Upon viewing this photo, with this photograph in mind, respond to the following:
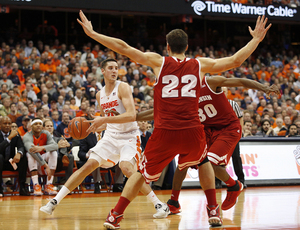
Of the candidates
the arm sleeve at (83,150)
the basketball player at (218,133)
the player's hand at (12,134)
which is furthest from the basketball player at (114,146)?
the player's hand at (12,134)

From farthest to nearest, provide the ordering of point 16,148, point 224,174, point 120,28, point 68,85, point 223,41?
1. point 223,41
2. point 120,28
3. point 68,85
4. point 16,148
5. point 224,174

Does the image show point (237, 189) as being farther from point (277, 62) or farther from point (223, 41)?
point (223, 41)

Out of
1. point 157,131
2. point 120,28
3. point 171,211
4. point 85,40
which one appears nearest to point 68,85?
point 85,40

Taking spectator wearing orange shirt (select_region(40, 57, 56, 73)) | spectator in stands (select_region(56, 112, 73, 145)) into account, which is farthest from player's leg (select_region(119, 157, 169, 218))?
spectator wearing orange shirt (select_region(40, 57, 56, 73))

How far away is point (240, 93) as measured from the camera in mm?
17469

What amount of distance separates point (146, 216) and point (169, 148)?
1637 mm

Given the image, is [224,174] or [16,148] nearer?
[224,174]

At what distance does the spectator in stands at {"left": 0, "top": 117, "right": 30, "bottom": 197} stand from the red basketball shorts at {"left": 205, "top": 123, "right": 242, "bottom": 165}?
494 cm

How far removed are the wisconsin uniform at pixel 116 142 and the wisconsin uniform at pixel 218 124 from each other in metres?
0.99

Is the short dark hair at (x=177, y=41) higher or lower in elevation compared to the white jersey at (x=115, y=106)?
higher

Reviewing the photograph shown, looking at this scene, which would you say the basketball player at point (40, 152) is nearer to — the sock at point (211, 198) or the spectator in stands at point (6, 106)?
the spectator in stands at point (6, 106)

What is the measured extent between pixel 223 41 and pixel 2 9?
1228 cm

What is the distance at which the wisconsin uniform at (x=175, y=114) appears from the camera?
415 centimetres

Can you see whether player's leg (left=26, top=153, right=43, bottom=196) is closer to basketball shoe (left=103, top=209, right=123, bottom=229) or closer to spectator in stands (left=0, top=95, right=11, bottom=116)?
spectator in stands (left=0, top=95, right=11, bottom=116)
